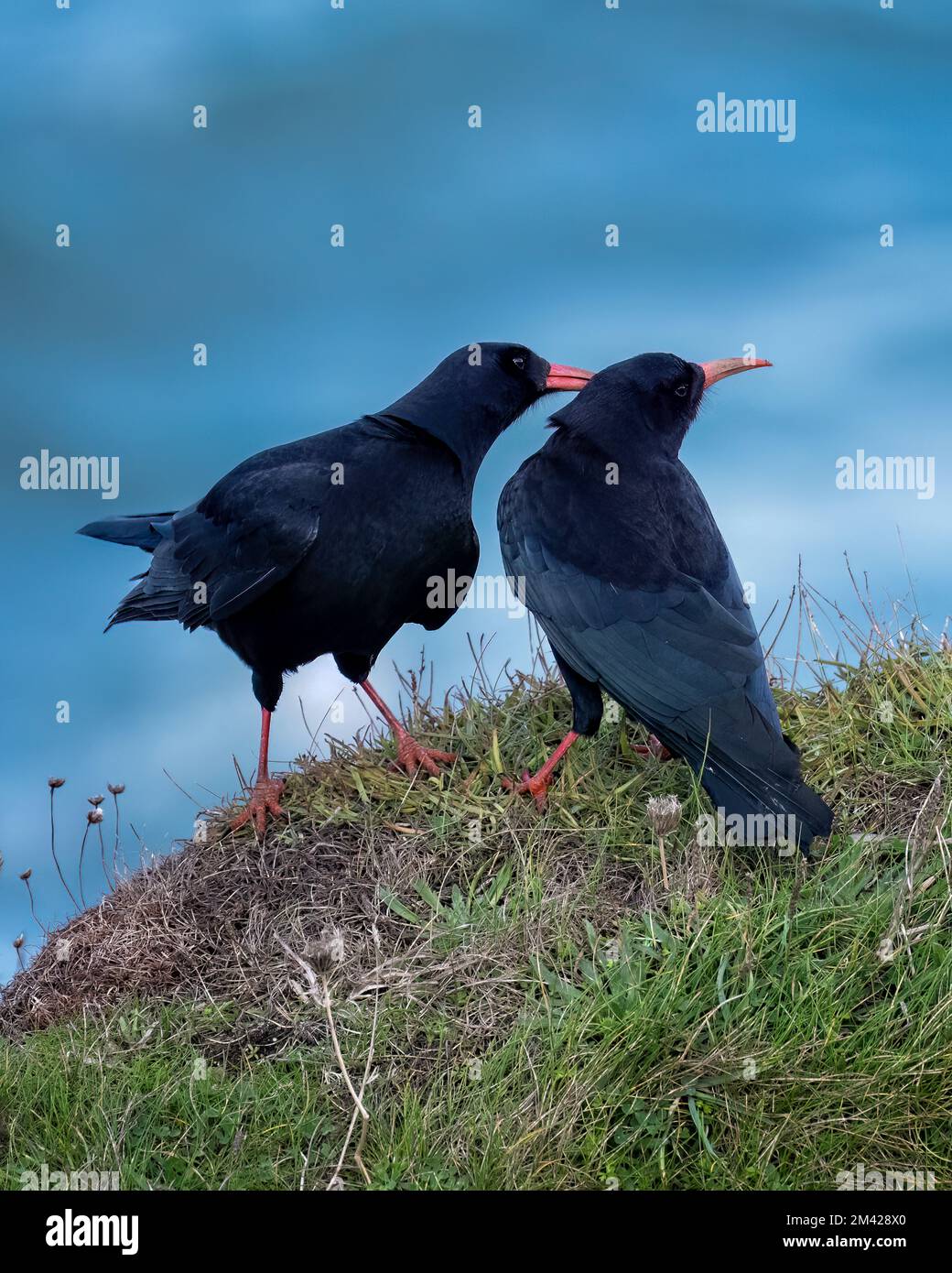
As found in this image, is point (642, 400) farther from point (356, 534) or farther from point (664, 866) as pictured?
point (664, 866)

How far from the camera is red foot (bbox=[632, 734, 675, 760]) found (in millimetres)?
5078

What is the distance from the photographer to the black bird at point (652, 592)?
4109 millimetres

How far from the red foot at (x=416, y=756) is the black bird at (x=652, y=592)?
48cm

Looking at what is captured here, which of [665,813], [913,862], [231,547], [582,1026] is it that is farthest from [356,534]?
[913,862]

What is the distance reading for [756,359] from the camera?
5508mm

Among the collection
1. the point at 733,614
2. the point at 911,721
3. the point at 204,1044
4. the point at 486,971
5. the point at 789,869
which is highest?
the point at 733,614

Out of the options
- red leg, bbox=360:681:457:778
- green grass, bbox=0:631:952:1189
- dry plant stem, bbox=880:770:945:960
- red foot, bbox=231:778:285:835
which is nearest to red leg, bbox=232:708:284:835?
red foot, bbox=231:778:285:835

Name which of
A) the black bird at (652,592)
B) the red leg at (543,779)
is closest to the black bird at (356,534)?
the black bird at (652,592)

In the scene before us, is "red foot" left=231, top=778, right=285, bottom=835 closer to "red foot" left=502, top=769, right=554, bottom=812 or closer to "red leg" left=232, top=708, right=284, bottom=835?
"red leg" left=232, top=708, right=284, bottom=835

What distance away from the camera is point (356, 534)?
512 centimetres

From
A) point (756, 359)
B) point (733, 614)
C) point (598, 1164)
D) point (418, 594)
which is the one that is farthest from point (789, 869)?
point (756, 359)

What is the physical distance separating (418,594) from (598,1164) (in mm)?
2587

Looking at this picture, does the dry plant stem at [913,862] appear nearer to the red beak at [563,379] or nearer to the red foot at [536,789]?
the red foot at [536,789]
